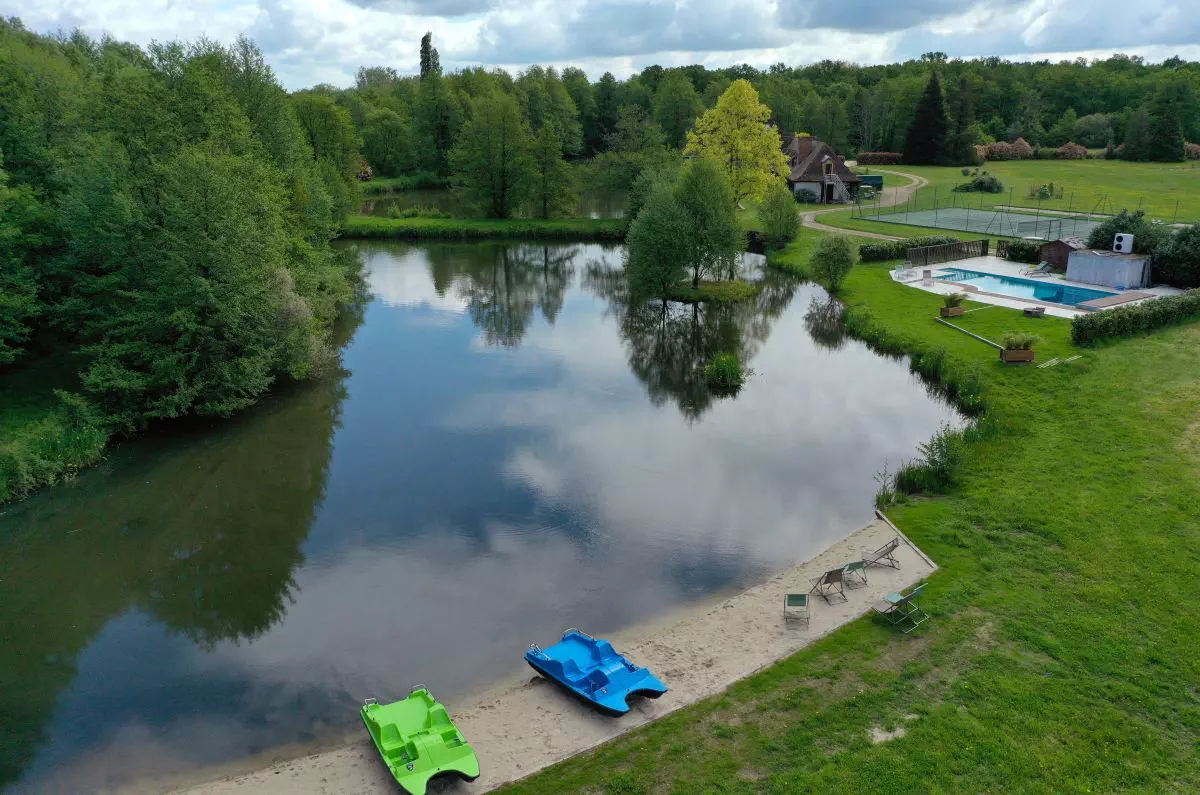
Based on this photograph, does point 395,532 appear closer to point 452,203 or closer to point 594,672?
point 594,672

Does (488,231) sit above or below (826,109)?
below

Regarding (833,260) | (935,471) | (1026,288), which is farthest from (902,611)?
(1026,288)

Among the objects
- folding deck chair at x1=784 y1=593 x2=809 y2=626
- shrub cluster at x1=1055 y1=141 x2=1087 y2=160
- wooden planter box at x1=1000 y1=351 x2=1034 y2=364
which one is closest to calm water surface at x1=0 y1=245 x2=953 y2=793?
folding deck chair at x1=784 y1=593 x2=809 y2=626

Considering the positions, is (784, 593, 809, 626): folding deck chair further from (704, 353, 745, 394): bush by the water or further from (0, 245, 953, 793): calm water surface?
(704, 353, 745, 394): bush by the water

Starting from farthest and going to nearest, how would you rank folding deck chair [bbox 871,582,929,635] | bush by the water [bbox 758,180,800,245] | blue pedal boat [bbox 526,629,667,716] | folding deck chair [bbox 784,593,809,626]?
1. bush by the water [bbox 758,180,800,245]
2. folding deck chair [bbox 784,593,809,626]
3. folding deck chair [bbox 871,582,929,635]
4. blue pedal boat [bbox 526,629,667,716]

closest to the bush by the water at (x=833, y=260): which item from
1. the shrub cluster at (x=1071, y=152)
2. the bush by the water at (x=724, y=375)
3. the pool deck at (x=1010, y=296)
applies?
the pool deck at (x=1010, y=296)

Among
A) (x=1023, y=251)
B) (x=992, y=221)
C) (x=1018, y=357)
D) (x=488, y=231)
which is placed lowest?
(x=1018, y=357)

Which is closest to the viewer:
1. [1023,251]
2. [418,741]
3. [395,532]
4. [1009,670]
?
[418,741]
